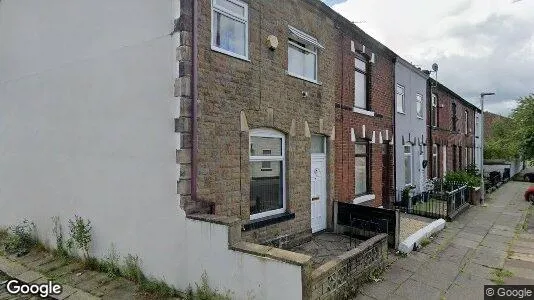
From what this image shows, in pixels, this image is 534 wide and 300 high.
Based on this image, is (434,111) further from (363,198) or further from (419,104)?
(363,198)

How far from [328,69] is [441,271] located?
565cm

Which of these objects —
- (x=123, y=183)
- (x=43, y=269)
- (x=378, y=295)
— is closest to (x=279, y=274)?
(x=378, y=295)

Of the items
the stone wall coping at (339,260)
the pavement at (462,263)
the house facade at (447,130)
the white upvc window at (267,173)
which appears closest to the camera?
the stone wall coping at (339,260)

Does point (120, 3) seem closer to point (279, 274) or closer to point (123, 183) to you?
point (123, 183)

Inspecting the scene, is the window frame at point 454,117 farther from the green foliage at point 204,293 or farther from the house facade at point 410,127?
the green foliage at point 204,293

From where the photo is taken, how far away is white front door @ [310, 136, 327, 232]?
901cm

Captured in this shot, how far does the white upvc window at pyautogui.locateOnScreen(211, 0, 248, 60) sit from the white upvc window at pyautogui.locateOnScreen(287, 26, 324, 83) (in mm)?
1532

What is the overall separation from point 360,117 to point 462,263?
5236mm

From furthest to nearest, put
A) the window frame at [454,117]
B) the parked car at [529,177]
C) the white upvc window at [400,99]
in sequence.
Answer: the parked car at [529,177], the window frame at [454,117], the white upvc window at [400,99]

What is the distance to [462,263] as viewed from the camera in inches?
297

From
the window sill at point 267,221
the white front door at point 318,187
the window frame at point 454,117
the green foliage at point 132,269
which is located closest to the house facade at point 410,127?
the white front door at point 318,187

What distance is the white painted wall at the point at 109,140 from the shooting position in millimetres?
5516

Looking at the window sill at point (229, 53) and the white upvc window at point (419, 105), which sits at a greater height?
the white upvc window at point (419, 105)

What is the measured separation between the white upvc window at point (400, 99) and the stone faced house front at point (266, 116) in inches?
226
